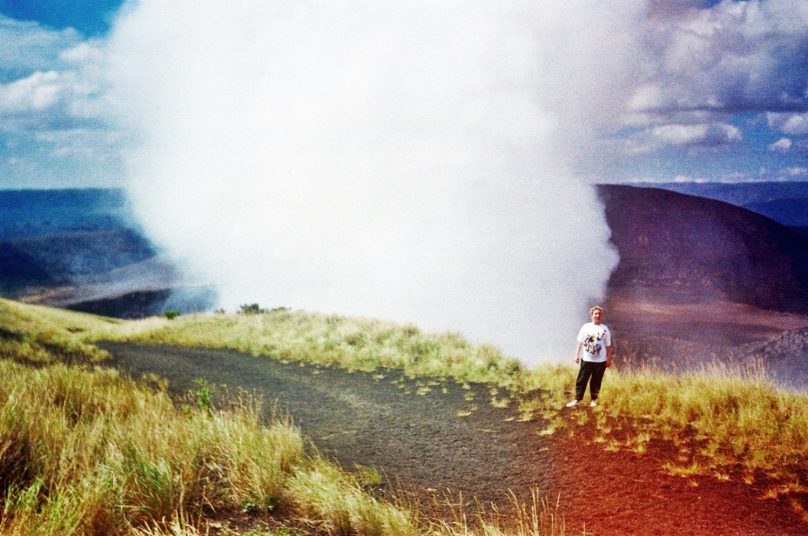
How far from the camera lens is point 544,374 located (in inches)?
487

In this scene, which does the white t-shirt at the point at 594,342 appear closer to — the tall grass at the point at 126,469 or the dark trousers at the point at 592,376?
the dark trousers at the point at 592,376

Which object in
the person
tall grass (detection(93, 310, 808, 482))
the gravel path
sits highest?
the person

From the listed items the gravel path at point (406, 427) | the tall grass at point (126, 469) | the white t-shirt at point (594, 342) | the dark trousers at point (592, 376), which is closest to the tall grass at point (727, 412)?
the dark trousers at point (592, 376)

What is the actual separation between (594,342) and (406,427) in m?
3.57

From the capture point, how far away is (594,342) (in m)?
Answer: 9.07

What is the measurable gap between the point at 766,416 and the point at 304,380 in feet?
32.3

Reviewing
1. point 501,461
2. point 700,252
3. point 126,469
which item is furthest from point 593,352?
point 700,252

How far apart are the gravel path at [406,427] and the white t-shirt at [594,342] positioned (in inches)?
59.4

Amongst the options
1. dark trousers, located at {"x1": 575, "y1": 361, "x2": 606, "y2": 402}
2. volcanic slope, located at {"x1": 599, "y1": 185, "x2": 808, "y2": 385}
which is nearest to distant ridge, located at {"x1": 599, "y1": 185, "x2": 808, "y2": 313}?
volcanic slope, located at {"x1": 599, "y1": 185, "x2": 808, "y2": 385}

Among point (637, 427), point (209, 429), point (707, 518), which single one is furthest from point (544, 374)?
point (209, 429)

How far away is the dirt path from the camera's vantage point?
5637 mm

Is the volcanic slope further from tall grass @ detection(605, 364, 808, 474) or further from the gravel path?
the gravel path

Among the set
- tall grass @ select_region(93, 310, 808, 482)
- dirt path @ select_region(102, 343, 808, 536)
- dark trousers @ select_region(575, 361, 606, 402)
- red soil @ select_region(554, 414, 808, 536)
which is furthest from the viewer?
dark trousers @ select_region(575, 361, 606, 402)

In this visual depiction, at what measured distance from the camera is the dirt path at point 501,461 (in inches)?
222
